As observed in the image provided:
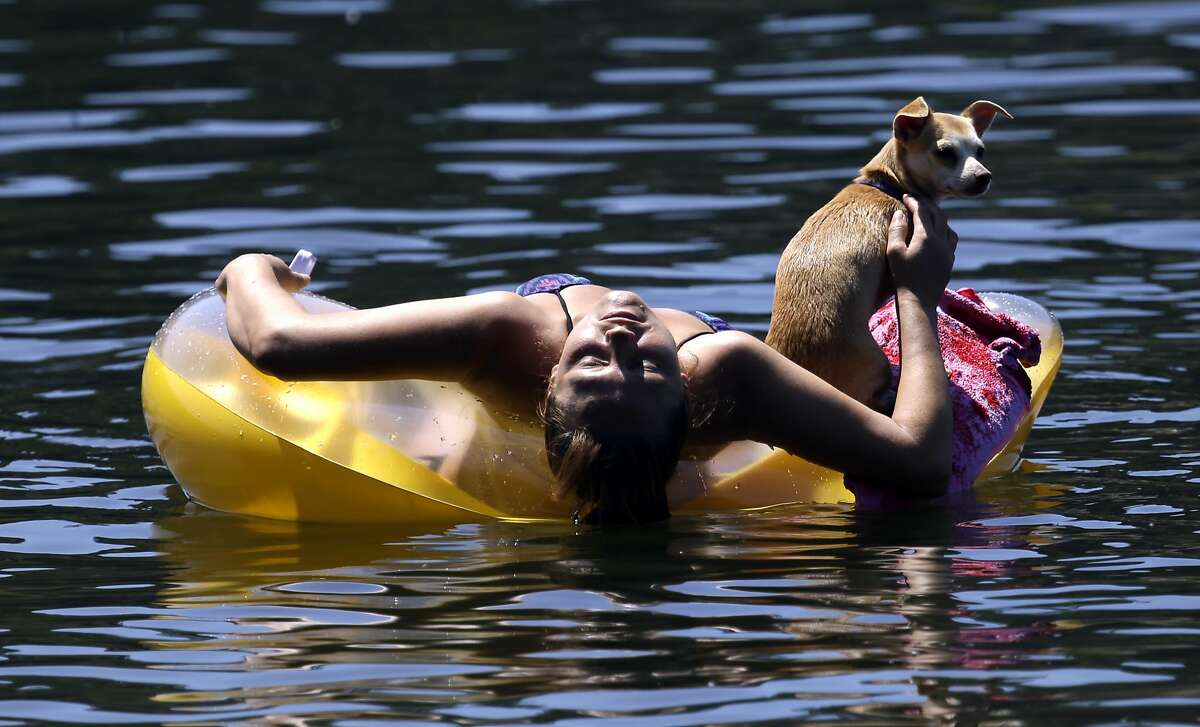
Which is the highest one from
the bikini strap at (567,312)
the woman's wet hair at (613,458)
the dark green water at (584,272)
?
the bikini strap at (567,312)

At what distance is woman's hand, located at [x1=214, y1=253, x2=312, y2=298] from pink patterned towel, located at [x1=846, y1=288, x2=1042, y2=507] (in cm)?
173

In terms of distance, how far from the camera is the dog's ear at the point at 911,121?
6.16 meters

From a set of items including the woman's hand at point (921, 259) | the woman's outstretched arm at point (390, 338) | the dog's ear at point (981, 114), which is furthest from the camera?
the dog's ear at point (981, 114)

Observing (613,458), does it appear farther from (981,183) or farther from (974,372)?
(981,183)

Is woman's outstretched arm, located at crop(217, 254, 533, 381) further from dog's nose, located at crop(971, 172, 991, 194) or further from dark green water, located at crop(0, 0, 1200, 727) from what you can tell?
dog's nose, located at crop(971, 172, 991, 194)

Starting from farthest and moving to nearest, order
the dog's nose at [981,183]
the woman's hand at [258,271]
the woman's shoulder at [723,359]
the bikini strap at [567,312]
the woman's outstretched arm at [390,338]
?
1. the dog's nose at [981,183]
2. the woman's hand at [258,271]
3. the bikini strap at [567,312]
4. the woman's shoulder at [723,359]
5. the woman's outstretched arm at [390,338]

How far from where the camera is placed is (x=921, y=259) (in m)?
5.79

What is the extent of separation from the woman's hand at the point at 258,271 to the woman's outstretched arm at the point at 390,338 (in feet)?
1.07

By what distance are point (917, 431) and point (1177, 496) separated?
3.14 ft

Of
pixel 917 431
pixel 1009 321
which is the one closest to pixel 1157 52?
pixel 1009 321

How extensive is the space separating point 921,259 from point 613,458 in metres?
1.22

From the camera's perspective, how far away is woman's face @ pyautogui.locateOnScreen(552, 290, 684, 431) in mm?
5113

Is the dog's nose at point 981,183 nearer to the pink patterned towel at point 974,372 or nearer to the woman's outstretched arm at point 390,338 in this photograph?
the pink patterned towel at point 974,372

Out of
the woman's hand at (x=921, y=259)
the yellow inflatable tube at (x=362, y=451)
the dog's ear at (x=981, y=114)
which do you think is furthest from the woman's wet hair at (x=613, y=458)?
the dog's ear at (x=981, y=114)
